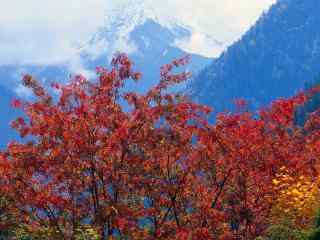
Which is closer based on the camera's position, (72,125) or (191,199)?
(72,125)

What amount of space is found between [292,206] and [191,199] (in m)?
4.55

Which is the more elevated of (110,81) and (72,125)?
(110,81)

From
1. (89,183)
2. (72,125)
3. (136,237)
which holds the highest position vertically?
(72,125)

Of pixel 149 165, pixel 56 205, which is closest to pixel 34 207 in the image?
pixel 56 205

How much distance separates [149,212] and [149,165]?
2.07m

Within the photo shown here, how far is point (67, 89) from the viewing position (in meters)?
20.4

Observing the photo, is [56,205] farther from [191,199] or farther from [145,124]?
[191,199]

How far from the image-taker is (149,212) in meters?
21.7

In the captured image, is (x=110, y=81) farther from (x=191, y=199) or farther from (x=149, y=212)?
(x=191, y=199)

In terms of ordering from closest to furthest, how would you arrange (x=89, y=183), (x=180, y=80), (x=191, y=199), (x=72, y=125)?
(x=72, y=125) < (x=89, y=183) < (x=180, y=80) < (x=191, y=199)

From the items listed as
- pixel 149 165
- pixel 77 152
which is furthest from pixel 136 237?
pixel 77 152

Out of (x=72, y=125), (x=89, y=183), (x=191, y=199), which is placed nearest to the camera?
(x=72, y=125)

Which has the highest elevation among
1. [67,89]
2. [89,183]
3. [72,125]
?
[67,89]

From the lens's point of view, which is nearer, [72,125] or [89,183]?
[72,125]
